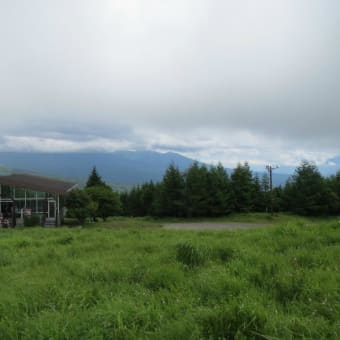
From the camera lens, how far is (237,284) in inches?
125

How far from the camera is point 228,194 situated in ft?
118

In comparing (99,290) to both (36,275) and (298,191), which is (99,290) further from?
(298,191)

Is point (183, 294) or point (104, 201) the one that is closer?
point (183, 294)

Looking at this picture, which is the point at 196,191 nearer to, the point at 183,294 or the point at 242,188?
the point at 242,188

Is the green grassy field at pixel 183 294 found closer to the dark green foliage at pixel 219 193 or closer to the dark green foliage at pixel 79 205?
the dark green foliage at pixel 79 205

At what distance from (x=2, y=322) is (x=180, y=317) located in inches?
61.1

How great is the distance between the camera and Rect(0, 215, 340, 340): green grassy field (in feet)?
7.70

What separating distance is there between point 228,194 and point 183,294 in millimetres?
33684

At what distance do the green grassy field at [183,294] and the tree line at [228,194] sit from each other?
2895cm

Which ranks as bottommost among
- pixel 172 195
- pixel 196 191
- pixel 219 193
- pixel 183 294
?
pixel 172 195

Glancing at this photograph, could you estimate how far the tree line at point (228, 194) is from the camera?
3519 centimetres

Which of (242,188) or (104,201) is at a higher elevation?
(242,188)

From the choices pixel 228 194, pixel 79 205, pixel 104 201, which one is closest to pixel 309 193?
pixel 228 194

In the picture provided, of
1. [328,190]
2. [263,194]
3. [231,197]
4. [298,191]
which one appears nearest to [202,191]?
[231,197]
